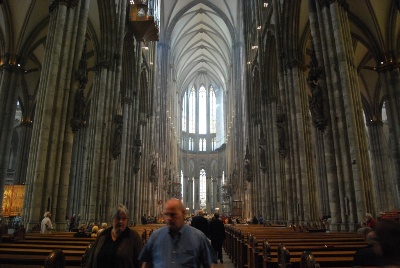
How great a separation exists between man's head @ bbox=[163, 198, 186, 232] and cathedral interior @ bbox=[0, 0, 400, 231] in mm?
9154

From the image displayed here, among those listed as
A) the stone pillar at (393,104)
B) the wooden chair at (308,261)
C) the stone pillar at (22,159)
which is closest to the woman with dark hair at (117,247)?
the wooden chair at (308,261)

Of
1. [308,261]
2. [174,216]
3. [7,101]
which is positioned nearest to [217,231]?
[308,261]

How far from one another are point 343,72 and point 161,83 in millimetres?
28877

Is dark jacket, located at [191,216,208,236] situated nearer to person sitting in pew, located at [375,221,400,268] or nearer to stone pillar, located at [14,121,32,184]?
person sitting in pew, located at [375,221,400,268]

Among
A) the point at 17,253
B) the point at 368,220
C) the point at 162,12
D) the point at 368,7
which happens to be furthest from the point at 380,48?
the point at 162,12

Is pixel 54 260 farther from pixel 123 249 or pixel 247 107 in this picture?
pixel 247 107

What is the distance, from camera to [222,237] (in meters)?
10.1

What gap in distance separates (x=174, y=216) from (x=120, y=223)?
2.76 feet

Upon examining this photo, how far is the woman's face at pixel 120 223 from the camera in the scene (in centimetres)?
329

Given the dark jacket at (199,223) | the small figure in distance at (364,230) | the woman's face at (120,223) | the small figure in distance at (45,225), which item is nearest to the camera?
the woman's face at (120,223)

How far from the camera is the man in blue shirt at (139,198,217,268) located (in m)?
2.61

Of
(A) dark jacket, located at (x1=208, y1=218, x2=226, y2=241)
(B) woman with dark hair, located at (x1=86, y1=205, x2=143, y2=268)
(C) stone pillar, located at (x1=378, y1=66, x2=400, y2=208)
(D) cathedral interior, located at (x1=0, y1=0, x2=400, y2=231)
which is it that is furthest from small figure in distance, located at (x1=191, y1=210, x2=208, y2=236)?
(C) stone pillar, located at (x1=378, y1=66, x2=400, y2=208)

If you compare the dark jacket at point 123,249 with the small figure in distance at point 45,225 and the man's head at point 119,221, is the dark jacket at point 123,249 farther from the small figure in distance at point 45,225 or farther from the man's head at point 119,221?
the small figure in distance at point 45,225

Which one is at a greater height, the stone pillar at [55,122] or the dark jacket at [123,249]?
the stone pillar at [55,122]
